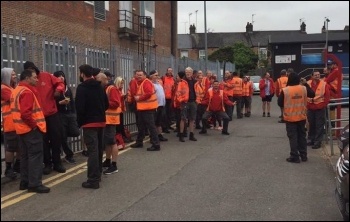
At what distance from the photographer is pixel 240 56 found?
2892 centimetres

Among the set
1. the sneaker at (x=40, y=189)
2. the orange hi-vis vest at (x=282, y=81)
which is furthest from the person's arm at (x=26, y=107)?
the orange hi-vis vest at (x=282, y=81)

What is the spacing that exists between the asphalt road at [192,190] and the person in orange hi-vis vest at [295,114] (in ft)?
0.89

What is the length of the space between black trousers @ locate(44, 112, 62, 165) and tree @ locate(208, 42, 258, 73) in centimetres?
2116

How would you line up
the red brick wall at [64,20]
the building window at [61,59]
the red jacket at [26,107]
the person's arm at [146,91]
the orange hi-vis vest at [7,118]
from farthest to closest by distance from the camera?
the red brick wall at [64,20]
the person's arm at [146,91]
the building window at [61,59]
the orange hi-vis vest at [7,118]
the red jacket at [26,107]

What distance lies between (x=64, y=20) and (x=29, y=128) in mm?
7491

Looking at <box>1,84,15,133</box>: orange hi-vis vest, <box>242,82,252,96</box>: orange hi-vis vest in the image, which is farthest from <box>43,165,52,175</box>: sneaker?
<box>242,82,252,96</box>: orange hi-vis vest

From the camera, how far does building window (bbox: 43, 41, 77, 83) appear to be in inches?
328

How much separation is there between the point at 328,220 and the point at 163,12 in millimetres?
23815

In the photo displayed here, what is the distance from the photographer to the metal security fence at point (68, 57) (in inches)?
291

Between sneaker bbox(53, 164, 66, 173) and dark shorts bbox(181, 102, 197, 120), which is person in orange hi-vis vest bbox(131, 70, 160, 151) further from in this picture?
sneaker bbox(53, 164, 66, 173)

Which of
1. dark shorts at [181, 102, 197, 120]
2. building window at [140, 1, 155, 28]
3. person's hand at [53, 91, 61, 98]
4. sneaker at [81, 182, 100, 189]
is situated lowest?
sneaker at [81, 182, 100, 189]

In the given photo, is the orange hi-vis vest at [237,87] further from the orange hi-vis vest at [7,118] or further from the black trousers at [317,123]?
the orange hi-vis vest at [7,118]

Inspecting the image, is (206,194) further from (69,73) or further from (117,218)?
(69,73)

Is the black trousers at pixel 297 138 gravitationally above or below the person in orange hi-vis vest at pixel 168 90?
below
